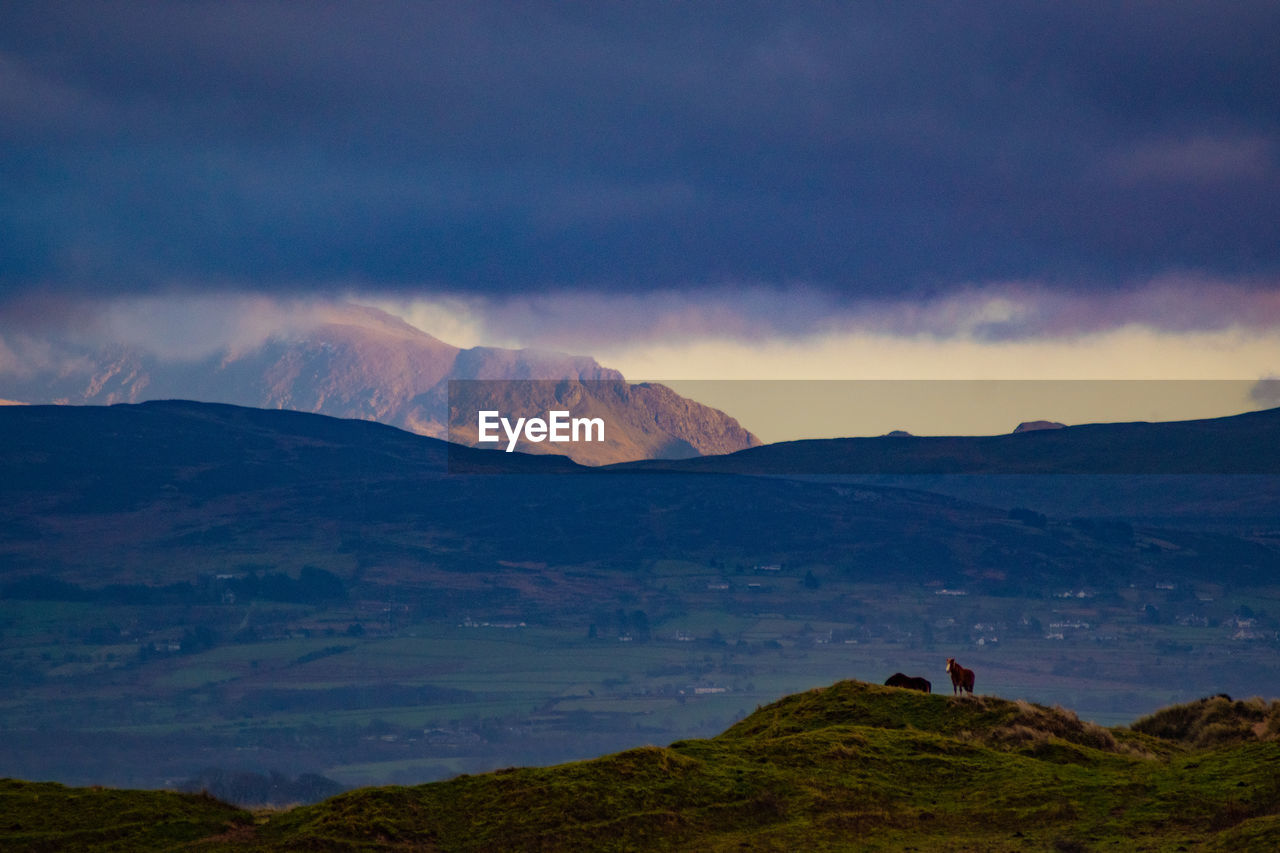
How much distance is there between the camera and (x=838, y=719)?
58094 mm

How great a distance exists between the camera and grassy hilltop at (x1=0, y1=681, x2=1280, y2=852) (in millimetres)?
41156

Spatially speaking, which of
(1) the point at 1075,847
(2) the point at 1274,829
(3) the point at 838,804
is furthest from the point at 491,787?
(2) the point at 1274,829

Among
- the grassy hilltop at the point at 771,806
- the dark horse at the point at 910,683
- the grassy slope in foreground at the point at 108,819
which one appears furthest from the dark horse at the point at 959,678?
the grassy slope in foreground at the point at 108,819

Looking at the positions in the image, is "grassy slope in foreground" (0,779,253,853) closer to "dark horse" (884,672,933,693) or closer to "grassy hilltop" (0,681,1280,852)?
"grassy hilltop" (0,681,1280,852)

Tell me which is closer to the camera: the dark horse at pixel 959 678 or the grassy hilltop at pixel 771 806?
the grassy hilltop at pixel 771 806

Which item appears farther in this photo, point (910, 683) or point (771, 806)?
point (910, 683)

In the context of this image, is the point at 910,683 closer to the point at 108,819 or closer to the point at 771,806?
the point at 771,806

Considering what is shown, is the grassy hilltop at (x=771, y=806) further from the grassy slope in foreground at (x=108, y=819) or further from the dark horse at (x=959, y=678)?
the dark horse at (x=959, y=678)

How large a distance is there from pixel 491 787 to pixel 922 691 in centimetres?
2326

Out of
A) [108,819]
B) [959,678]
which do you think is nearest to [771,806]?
[108,819]

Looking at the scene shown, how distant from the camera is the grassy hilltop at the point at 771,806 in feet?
135

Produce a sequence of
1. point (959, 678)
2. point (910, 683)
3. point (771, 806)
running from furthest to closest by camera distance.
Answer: point (910, 683) → point (959, 678) → point (771, 806)

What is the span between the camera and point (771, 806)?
44844 millimetres

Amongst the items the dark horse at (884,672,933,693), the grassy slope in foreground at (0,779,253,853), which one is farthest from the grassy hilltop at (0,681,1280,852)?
the dark horse at (884,672,933,693)
